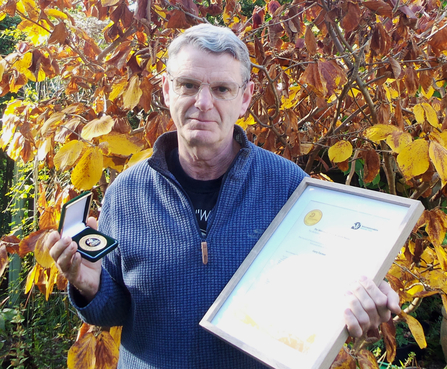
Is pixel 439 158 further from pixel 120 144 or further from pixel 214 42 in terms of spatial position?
pixel 120 144

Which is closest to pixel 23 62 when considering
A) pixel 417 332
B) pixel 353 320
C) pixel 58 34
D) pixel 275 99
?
pixel 58 34

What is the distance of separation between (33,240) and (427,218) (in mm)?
1722

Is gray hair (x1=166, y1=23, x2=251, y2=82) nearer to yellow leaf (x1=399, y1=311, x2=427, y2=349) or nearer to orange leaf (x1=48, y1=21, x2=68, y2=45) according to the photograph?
orange leaf (x1=48, y1=21, x2=68, y2=45)

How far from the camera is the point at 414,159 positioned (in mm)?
1364

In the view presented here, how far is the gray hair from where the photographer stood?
48.2 inches

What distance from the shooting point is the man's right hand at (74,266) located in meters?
1.05

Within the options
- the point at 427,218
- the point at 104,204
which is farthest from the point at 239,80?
the point at 427,218

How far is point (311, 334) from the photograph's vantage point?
2.97ft

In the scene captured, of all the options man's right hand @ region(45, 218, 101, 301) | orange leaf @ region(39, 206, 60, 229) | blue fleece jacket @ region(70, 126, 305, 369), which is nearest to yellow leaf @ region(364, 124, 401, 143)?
blue fleece jacket @ region(70, 126, 305, 369)

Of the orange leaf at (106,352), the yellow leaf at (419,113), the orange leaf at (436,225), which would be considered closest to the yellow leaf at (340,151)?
the yellow leaf at (419,113)

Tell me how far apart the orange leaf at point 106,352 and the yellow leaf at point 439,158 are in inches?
54.0

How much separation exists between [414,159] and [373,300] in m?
0.69

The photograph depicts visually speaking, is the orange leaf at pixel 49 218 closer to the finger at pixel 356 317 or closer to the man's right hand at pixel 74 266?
the man's right hand at pixel 74 266

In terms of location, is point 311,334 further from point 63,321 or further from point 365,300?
point 63,321
